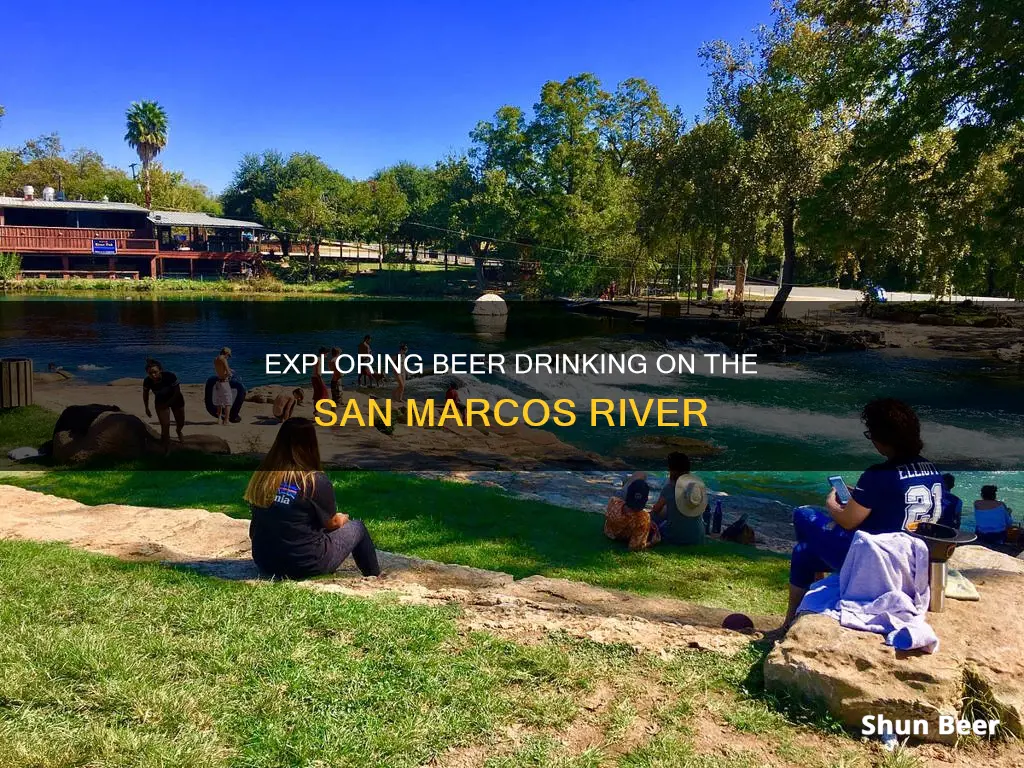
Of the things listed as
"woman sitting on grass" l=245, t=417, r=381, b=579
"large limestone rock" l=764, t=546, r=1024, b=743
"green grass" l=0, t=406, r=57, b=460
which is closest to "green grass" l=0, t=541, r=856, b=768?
"large limestone rock" l=764, t=546, r=1024, b=743

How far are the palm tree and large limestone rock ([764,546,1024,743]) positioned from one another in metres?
71.8

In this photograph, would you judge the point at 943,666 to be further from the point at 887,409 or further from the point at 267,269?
the point at 267,269

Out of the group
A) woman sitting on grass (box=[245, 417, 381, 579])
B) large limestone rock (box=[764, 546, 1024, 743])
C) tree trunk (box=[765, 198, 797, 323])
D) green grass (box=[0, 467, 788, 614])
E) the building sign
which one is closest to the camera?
large limestone rock (box=[764, 546, 1024, 743])

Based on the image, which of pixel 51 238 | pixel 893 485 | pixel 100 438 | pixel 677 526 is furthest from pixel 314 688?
pixel 51 238

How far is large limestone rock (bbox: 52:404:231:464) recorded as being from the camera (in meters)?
11.4

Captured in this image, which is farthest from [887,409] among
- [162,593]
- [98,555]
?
[98,555]

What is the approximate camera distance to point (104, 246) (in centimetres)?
4844

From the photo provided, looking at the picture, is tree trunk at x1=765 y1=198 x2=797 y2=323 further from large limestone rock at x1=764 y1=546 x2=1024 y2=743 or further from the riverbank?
large limestone rock at x1=764 y1=546 x2=1024 y2=743

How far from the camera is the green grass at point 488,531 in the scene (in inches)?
266

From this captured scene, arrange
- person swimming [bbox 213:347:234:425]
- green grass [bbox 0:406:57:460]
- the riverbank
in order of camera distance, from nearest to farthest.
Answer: green grass [bbox 0:406:57:460] < person swimming [bbox 213:347:234:425] < the riverbank

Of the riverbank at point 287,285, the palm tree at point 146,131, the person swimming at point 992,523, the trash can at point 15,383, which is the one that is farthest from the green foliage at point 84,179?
the person swimming at point 992,523

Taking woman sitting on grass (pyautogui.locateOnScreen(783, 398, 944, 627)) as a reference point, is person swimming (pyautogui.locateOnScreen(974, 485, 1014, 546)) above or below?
below

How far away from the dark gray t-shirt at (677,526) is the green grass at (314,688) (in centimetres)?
394

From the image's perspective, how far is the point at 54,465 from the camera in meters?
11.5
